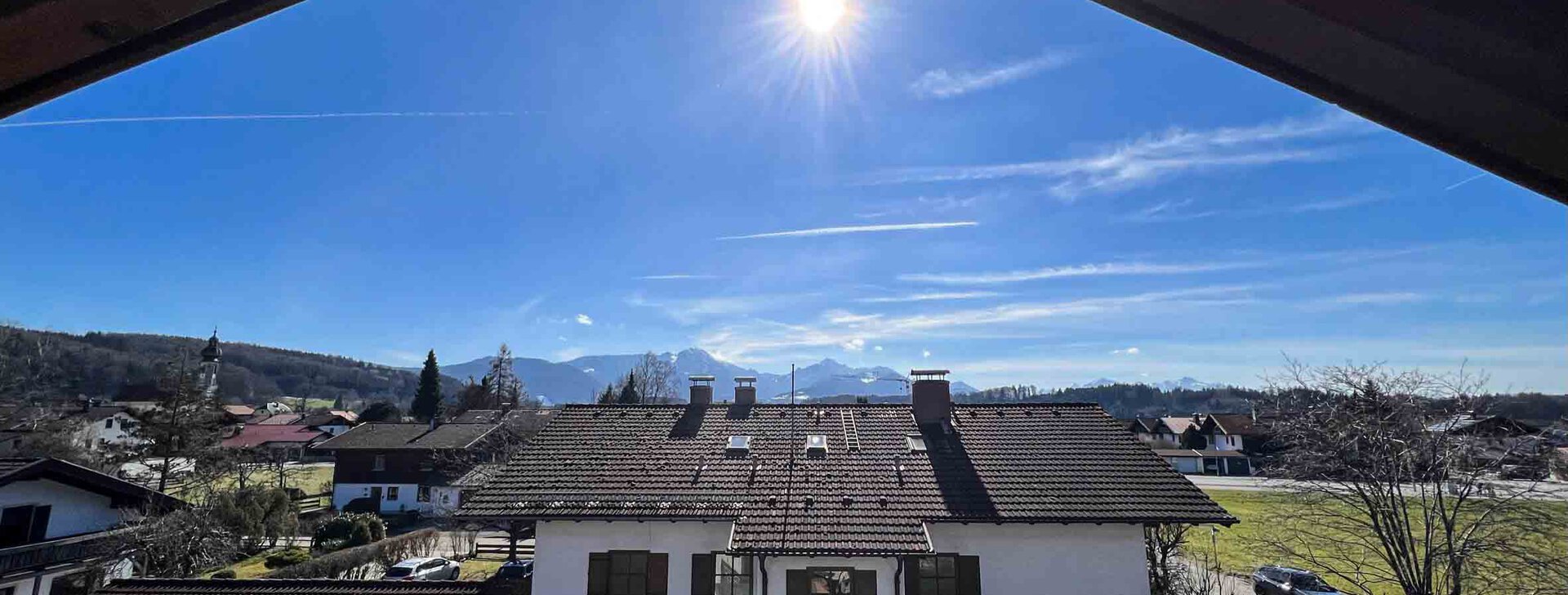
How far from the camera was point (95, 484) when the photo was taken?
67.1 ft

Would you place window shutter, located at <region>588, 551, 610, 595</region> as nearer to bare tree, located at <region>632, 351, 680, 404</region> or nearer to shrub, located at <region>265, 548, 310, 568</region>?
shrub, located at <region>265, 548, 310, 568</region>

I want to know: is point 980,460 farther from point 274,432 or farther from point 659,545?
point 274,432

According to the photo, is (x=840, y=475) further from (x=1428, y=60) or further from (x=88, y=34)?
(x=88, y=34)

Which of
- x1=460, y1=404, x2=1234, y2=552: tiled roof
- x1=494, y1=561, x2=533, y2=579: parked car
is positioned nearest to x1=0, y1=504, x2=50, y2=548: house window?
x1=494, y1=561, x2=533, y2=579: parked car

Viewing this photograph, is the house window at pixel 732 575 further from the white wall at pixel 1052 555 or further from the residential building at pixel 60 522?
the residential building at pixel 60 522

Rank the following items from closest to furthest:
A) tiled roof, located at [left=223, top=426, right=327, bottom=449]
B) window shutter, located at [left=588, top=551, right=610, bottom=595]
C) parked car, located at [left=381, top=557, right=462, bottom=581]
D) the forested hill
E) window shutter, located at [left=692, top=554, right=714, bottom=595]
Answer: window shutter, located at [left=692, top=554, right=714, bottom=595]
window shutter, located at [left=588, top=551, right=610, bottom=595]
parked car, located at [left=381, top=557, right=462, bottom=581]
the forested hill
tiled roof, located at [left=223, top=426, right=327, bottom=449]

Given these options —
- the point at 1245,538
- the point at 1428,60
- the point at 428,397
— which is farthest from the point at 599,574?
the point at 428,397

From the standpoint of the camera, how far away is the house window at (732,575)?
1402 centimetres

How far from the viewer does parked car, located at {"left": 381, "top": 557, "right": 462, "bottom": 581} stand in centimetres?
2254

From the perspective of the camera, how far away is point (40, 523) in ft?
63.1

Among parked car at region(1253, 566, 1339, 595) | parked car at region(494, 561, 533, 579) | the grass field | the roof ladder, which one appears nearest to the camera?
the roof ladder

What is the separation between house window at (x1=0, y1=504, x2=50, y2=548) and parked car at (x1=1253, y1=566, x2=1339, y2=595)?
40.7 m

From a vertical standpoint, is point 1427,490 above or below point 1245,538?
above

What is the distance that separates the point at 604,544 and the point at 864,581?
5990mm
